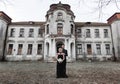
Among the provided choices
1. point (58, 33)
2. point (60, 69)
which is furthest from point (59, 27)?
point (60, 69)

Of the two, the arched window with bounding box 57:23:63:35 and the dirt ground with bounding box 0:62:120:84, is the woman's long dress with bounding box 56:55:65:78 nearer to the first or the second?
the dirt ground with bounding box 0:62:120:84

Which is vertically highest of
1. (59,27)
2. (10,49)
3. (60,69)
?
(59,27)

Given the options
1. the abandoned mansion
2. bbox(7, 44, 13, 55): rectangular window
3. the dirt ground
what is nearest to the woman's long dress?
the dirt ground

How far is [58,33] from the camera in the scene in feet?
85.1

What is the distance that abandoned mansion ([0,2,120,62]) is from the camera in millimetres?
26719

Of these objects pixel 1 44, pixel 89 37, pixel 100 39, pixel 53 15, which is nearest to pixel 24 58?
pixel 1 44

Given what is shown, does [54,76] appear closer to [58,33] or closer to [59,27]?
[58,33]

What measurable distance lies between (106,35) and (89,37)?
3.82m

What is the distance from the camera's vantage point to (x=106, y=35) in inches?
1211

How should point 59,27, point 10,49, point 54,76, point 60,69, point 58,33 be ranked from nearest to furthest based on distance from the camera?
1. point 60,69
2. point 54,76
3. point 58,33
4. point 59,27
5. point 10,49

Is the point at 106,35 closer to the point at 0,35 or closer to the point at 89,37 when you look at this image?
the point at 89,37

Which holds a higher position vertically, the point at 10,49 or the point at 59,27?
the point at 59,27

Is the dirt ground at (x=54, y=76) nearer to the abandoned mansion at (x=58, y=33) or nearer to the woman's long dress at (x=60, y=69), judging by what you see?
the woman's long dress at (x=60, y=69)

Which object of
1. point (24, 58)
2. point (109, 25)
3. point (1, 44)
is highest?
point (109, 25)
